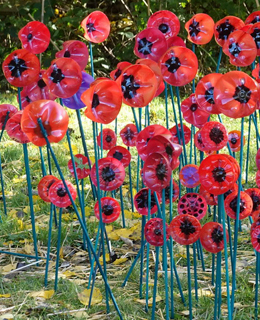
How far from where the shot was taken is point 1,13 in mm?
4949

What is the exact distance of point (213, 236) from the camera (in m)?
1.04

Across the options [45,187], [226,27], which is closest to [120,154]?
[45,187]

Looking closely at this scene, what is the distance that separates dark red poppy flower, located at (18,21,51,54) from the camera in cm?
123

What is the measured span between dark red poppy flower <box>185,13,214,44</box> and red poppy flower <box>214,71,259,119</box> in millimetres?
449

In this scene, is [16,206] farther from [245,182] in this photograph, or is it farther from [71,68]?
[71,68]

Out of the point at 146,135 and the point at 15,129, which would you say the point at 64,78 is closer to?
the point at 146,135

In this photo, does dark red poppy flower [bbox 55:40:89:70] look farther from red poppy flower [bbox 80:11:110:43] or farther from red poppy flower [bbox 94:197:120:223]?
red poppy flower [bbox 94:197:120:223]

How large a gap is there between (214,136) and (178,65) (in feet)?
0.66

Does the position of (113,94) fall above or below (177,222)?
above

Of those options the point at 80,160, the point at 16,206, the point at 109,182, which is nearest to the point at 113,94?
the point at 109,182

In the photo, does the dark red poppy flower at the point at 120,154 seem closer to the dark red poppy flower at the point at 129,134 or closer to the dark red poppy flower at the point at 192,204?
the dark red poppy flower at the point at 129,134

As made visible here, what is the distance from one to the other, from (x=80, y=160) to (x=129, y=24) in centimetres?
376

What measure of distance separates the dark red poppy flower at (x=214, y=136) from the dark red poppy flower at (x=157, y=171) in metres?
0.24

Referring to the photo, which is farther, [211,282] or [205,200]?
[211,282]
